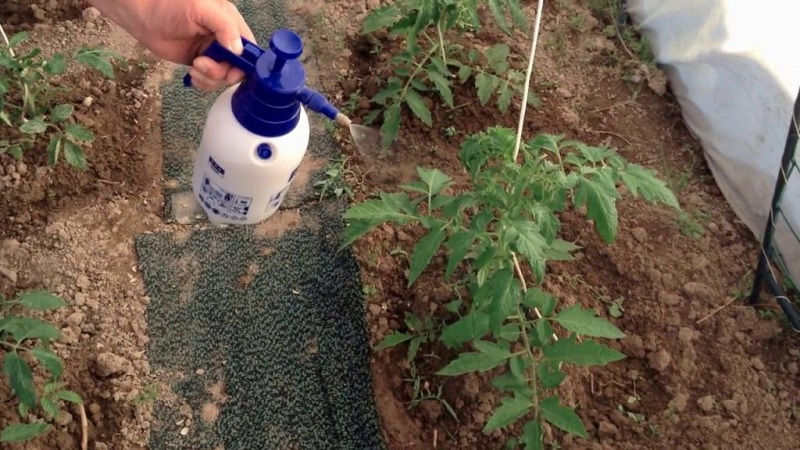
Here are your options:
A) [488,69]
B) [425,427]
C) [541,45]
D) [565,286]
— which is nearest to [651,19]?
[541,45]

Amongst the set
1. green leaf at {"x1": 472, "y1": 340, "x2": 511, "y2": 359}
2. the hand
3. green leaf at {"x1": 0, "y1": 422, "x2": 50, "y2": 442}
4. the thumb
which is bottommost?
green leaf at {"x1": 0, "y1": 422, "x2": 50, "y2": 442}

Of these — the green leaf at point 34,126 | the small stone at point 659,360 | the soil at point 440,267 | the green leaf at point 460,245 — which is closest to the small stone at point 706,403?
the soil at point 440,267

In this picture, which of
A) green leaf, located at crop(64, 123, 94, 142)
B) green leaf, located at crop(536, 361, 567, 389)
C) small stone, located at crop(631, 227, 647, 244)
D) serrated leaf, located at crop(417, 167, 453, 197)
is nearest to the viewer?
green leaf, located at crop(536, 361, 567, 389)

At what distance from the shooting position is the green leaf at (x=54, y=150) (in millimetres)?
1933

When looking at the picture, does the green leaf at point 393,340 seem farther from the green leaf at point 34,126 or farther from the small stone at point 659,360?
the green leaf at point 34,126

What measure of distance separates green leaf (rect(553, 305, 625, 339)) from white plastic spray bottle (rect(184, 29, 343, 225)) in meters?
0.63

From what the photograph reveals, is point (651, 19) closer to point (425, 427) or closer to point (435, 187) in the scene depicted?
point (435, 187)

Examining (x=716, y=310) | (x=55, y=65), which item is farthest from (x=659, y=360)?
(x=55, y=65)

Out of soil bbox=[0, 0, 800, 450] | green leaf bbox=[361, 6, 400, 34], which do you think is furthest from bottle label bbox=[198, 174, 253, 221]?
green leaf bbox=[361, 6, 400, 34]

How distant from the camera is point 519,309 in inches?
65.2

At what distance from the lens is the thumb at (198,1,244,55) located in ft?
4.82

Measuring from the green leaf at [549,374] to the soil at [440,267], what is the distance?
256 millimetres

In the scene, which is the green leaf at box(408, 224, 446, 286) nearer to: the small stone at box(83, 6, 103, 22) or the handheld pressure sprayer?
the handheld pressure sprayer

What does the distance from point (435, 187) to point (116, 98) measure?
1.04 m
